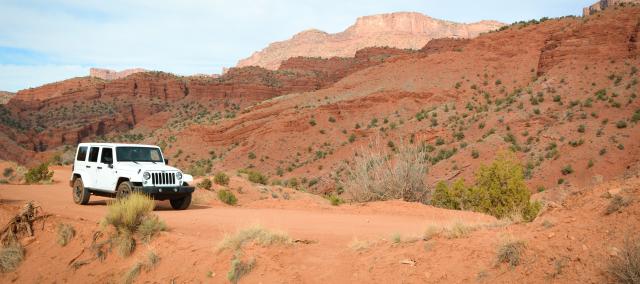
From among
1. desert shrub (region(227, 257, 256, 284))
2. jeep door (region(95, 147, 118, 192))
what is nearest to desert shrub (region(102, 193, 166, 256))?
desert shrub (region(227, 257, 256, 284))

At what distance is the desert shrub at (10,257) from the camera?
9.96 metres

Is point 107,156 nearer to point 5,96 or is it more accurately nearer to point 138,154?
point 138,154

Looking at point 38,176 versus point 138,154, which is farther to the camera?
point 38,176

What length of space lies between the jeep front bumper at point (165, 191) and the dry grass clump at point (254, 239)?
19.0 feet

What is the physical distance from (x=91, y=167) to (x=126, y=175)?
6.44 ft

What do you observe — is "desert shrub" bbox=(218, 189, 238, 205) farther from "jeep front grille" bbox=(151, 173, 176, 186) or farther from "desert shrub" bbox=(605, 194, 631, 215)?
"desert shrub" bbox=(605, 194, 631, 215)

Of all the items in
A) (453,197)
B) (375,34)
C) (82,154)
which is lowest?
(453,197)

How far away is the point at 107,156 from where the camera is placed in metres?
14.6

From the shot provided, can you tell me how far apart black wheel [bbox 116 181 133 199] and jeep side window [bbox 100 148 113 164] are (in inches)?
45.0

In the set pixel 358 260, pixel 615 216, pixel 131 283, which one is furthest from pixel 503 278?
pixel 131 283

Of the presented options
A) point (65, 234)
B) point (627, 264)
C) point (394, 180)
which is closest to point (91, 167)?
point (65, 234)

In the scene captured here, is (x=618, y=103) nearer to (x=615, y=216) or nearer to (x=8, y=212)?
(x=615, y=216)

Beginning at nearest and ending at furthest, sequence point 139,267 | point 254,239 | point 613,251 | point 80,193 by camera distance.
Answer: point 613,251, point 254,239, point 139,267, point 80,193

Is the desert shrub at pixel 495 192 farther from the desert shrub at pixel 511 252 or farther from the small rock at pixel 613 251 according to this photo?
the small rock at pixel 613 251
